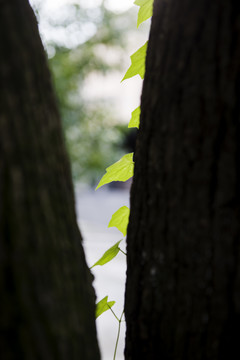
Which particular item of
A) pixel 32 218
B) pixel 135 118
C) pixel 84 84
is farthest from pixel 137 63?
pixel 84 84

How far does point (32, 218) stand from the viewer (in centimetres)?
49

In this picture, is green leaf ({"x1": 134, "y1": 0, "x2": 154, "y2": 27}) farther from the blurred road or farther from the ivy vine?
the blurred road

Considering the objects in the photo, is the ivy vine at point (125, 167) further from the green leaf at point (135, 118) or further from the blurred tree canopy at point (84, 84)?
the blurred tree canopy at point (84, 84)

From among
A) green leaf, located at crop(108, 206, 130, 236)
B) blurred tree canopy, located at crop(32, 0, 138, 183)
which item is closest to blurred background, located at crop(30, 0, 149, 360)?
blurred tree canopy, located at crop(32, 0, 138, 183)

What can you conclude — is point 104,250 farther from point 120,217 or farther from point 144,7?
point 144,7

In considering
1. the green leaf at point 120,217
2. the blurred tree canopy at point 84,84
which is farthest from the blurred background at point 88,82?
the green leaf at point 120,217

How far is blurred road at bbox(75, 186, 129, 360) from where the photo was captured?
3.32 m

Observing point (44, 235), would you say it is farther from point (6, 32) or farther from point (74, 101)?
point (74, 101)

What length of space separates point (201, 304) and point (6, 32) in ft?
1.42

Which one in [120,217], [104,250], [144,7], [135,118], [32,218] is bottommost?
[32,218]

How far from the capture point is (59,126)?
558 millimetres

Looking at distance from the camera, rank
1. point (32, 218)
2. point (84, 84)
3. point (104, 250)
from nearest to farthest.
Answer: point (32, 218) → point (104, 250) → point (84, 84)

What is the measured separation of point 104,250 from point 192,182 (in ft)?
18.8

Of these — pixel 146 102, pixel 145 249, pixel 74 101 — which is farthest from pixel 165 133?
pixel 74 101
